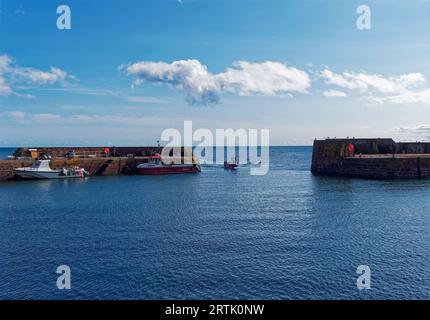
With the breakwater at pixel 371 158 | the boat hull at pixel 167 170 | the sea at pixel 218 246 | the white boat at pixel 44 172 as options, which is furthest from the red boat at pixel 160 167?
the sea at pixel 218 246

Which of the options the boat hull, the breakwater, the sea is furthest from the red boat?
the sea

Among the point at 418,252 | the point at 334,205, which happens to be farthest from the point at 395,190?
the point at 418,252

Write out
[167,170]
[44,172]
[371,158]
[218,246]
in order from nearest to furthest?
[218,246], [371,158], [44,172], [167,170]

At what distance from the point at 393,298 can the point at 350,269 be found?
400 cm

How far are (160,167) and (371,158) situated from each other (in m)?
46.5

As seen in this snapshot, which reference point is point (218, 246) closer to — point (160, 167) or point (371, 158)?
point (371, 158)

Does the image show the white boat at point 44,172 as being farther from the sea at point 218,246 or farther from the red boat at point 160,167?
the sea at point 218,246

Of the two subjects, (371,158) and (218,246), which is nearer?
(218,246)

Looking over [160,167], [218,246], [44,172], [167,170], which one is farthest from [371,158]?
[44,172]

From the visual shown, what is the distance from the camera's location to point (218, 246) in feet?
97.0

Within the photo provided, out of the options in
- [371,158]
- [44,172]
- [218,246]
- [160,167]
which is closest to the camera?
[218,246]

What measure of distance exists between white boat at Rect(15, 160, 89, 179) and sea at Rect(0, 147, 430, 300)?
2562cm

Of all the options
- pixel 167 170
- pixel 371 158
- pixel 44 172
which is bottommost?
pixel 167 170

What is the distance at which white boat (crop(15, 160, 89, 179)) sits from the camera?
3115 inches
